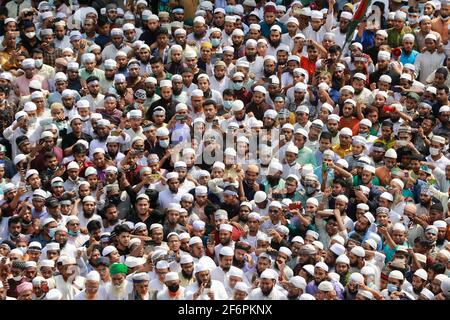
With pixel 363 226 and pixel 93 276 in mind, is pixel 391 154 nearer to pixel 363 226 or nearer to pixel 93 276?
pixel 363 226

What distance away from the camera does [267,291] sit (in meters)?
27.1

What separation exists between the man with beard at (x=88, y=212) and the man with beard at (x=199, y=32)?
4247 mm

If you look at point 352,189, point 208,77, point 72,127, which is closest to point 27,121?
point 72,127

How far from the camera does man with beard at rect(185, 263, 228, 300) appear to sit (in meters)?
26.9

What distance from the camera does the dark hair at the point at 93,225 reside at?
28484mm

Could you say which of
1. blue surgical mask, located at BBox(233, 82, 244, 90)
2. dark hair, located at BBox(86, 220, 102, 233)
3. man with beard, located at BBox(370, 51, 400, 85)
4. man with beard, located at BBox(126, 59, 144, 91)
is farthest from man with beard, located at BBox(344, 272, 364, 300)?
man with beard, located at BBox(126, 59, 144, 91)

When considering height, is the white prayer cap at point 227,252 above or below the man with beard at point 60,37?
below

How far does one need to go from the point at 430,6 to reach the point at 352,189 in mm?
4628

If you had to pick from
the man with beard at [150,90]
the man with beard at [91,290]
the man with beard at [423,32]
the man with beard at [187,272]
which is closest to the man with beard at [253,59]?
the man with beard at [150,90]

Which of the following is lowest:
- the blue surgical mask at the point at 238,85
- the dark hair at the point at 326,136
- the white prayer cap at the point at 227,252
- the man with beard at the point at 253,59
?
the white prayer cap at the point at 227,252

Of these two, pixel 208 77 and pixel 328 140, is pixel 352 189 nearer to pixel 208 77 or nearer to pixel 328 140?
pixel 328 140

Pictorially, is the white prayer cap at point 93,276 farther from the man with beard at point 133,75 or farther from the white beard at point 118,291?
the man with beard at point 133,75

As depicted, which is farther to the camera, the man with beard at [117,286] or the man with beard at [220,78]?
the man with beard at [220,78]

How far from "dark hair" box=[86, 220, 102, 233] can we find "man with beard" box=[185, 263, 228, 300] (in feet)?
6.23
